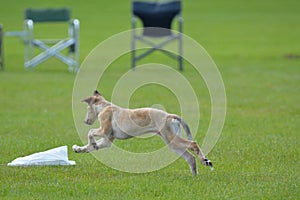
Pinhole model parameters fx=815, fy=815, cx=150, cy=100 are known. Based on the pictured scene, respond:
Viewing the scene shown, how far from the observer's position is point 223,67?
84.0ft

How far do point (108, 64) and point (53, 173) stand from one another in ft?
54.5

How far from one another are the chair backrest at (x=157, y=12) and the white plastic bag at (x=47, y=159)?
46.3 ft

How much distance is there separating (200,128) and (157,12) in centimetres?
1072

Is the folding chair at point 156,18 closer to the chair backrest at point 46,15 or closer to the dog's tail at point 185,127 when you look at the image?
the chair backrest at point 46,15

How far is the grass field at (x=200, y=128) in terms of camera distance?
8.41 metres


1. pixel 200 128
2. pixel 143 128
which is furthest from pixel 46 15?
pixel 143 128

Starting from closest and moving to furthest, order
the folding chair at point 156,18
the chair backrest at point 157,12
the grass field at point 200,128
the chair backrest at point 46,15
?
the grass field at point 200,128, the folding chair at point 156,18, the chair backrest at point 157,12, the chair backrest at point 46,15

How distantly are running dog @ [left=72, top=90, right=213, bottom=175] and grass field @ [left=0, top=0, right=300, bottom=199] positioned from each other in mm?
304

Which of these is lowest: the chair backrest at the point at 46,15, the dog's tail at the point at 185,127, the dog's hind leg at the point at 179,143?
the chair backrest at the point at 46,15

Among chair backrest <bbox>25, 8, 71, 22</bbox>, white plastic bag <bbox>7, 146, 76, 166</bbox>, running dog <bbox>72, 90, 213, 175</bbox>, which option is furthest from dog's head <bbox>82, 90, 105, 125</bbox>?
chair backrest <bbox>25, 8, 71, 22</bbox>

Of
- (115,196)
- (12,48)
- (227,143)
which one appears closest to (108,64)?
(12,48)

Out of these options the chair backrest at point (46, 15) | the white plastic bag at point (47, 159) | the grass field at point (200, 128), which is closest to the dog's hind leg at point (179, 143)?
the grass field at point (200, 128)

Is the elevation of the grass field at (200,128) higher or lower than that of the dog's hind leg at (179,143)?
lower

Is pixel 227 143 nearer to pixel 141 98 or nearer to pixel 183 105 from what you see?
pixel 183 105
